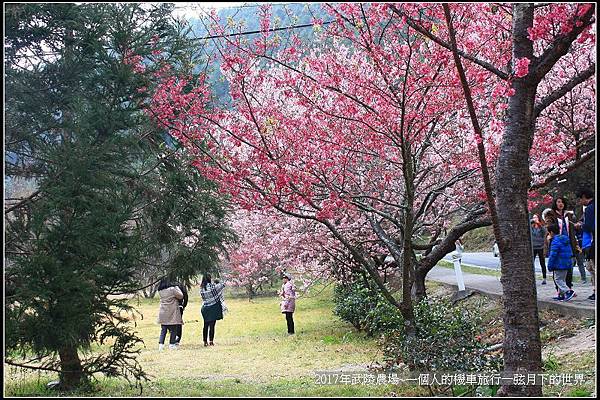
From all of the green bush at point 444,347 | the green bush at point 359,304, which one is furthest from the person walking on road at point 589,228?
the green bush at point 359,304

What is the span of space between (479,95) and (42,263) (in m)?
4.97

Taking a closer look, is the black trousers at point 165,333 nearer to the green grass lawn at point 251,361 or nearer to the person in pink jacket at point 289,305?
the green grass lawn at point 251,361

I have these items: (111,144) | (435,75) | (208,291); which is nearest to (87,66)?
(111,144)

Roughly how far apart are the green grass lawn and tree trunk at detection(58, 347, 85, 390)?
0.67 feet

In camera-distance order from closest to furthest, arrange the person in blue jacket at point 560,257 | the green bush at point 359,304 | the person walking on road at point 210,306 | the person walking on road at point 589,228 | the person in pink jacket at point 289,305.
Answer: the person walking on road at point 589,228 < the person in blue jacket at point 560,257 < the green bush at point 359,304 < the person walking on road at point 210,306 < the person in pink jacket at point 289,305

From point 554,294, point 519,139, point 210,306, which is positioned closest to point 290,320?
point 210,306

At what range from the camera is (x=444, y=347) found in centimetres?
550

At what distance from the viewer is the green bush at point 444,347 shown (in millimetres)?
5297

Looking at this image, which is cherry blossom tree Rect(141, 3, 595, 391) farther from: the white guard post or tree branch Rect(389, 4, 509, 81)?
the white guard post

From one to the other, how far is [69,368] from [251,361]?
135 inches

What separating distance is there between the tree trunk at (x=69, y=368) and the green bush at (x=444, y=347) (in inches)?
133

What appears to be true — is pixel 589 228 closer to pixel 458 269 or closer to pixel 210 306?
pixel 458 269

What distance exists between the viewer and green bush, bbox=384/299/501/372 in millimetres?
5297

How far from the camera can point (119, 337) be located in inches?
244
